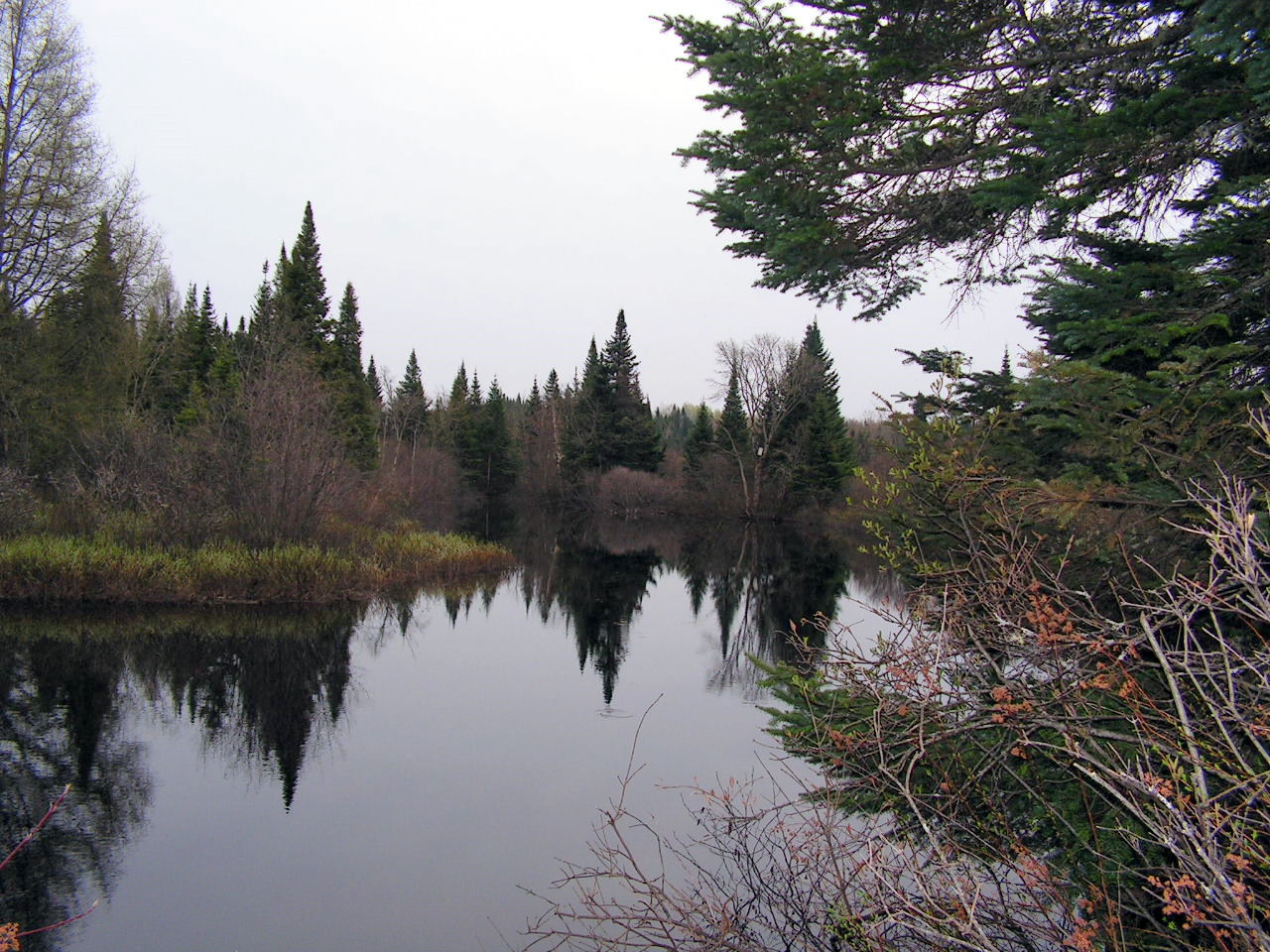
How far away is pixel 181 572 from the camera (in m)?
16.2

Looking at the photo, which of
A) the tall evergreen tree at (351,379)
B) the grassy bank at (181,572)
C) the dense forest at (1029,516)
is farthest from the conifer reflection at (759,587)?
the tall evergreen tree at (351,379)

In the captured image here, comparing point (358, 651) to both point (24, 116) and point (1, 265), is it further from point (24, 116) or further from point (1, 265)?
point (24, 116)

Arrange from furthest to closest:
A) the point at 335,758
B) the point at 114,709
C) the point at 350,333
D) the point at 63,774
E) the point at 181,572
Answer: the point at 350,333
the point at 181,572
the point at 114,709
the point at 335,758
the point at 63,774

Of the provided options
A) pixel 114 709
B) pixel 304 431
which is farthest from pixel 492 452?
pixel 114 709

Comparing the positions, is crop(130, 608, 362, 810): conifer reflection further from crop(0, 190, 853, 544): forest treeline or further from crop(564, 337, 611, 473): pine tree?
crop(564, 337, 611, 473): pine tree

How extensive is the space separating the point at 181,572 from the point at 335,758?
8.37 meters

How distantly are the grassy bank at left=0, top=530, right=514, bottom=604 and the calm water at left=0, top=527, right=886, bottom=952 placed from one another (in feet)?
3.54

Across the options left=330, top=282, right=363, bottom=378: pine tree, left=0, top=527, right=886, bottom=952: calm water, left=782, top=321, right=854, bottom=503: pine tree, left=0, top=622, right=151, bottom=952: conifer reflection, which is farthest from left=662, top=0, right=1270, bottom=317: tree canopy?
left=782, top=321, right=854, bottom=503: pine tree

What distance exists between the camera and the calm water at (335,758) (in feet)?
21.8

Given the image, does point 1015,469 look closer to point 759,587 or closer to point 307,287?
point 759,587

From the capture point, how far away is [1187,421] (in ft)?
16.9

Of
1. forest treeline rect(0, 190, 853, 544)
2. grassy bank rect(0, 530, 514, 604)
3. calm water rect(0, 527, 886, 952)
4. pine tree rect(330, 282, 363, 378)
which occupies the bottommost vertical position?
calm water rect(0, 527, 886, 952)

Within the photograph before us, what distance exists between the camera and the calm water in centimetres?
664

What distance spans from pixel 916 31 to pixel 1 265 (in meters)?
21.1
